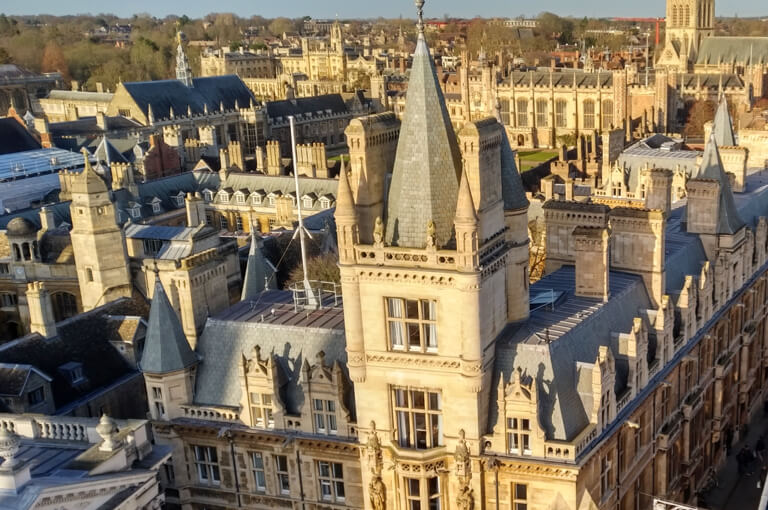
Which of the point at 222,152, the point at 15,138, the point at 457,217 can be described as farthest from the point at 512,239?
the point at 15,138

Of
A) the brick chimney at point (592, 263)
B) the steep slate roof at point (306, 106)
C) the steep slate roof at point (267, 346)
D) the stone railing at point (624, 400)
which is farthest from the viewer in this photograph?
the steep slate roof at point (306, 106)

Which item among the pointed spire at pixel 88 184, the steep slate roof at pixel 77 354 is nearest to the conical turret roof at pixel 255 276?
the steep slate roof at pixel 77 354

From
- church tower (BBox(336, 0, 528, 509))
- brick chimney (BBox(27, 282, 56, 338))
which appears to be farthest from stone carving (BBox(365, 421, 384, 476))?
brick chimney (BBox(27, 282, 56, 338))

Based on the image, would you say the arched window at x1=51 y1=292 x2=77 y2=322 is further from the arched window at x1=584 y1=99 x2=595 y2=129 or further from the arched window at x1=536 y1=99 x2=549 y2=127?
the arched window at x1=536 y1=99 x2=549 y2=127

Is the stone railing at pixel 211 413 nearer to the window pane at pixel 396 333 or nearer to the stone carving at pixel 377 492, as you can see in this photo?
the stone carving at pixel 377 492

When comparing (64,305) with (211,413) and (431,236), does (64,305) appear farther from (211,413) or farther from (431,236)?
(431,236)

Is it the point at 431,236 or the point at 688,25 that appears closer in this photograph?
the point at 431,236

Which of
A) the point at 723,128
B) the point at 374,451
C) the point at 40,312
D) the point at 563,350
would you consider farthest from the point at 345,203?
the point at 723,128
